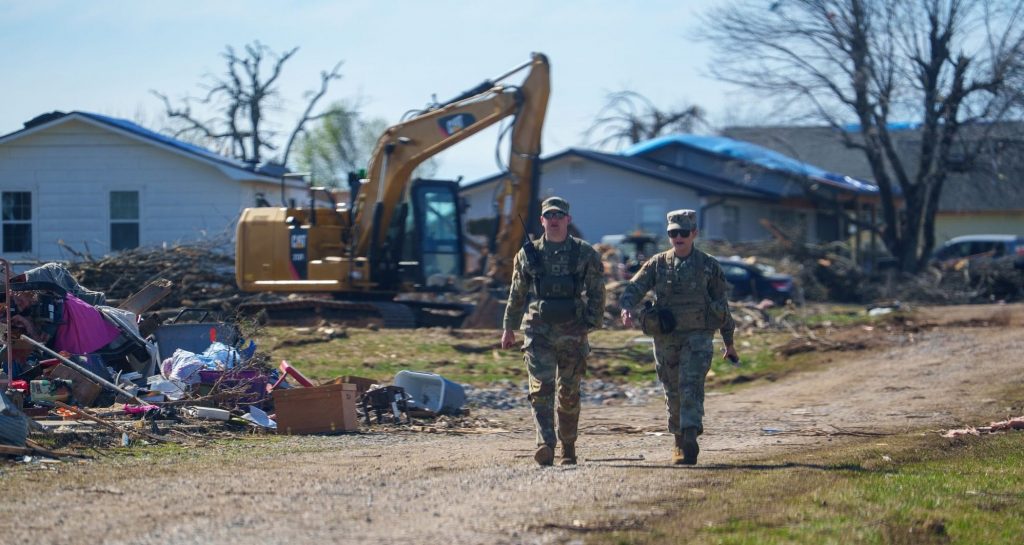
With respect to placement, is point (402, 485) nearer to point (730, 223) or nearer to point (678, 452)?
point (678, 452)

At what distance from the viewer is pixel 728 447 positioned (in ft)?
35.3

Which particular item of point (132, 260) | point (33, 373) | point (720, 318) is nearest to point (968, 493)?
point (720, 318)

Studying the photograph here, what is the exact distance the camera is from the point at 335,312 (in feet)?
77.6

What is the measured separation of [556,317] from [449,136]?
14.6 m

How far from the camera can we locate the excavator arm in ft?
76.5

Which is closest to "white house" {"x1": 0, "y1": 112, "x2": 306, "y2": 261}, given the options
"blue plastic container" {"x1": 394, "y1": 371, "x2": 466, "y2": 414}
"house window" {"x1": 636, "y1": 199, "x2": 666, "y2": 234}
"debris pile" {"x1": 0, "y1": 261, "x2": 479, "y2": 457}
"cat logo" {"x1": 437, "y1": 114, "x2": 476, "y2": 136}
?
"cat logo" {"x1": 437, "y1": 114, "x2": 476, "y2": 136}

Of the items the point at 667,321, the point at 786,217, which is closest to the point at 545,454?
the point at 667,321

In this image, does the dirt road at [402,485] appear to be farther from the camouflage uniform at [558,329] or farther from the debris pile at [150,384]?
the debris pile at [150,384]

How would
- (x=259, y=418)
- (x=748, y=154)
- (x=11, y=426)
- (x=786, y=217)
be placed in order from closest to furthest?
(x=11, y=426) < (x=259, y=418) < (x=748, y=154) < (x=786, y=217)

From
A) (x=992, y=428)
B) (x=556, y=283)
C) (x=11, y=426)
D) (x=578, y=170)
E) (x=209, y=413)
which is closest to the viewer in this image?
(x=11, y=426)

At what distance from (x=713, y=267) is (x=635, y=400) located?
7.18 m

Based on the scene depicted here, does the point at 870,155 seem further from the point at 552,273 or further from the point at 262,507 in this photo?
the point at 262,507

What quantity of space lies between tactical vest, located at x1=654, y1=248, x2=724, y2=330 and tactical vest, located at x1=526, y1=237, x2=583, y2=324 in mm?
742

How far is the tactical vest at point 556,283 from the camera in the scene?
9195 millimetres
